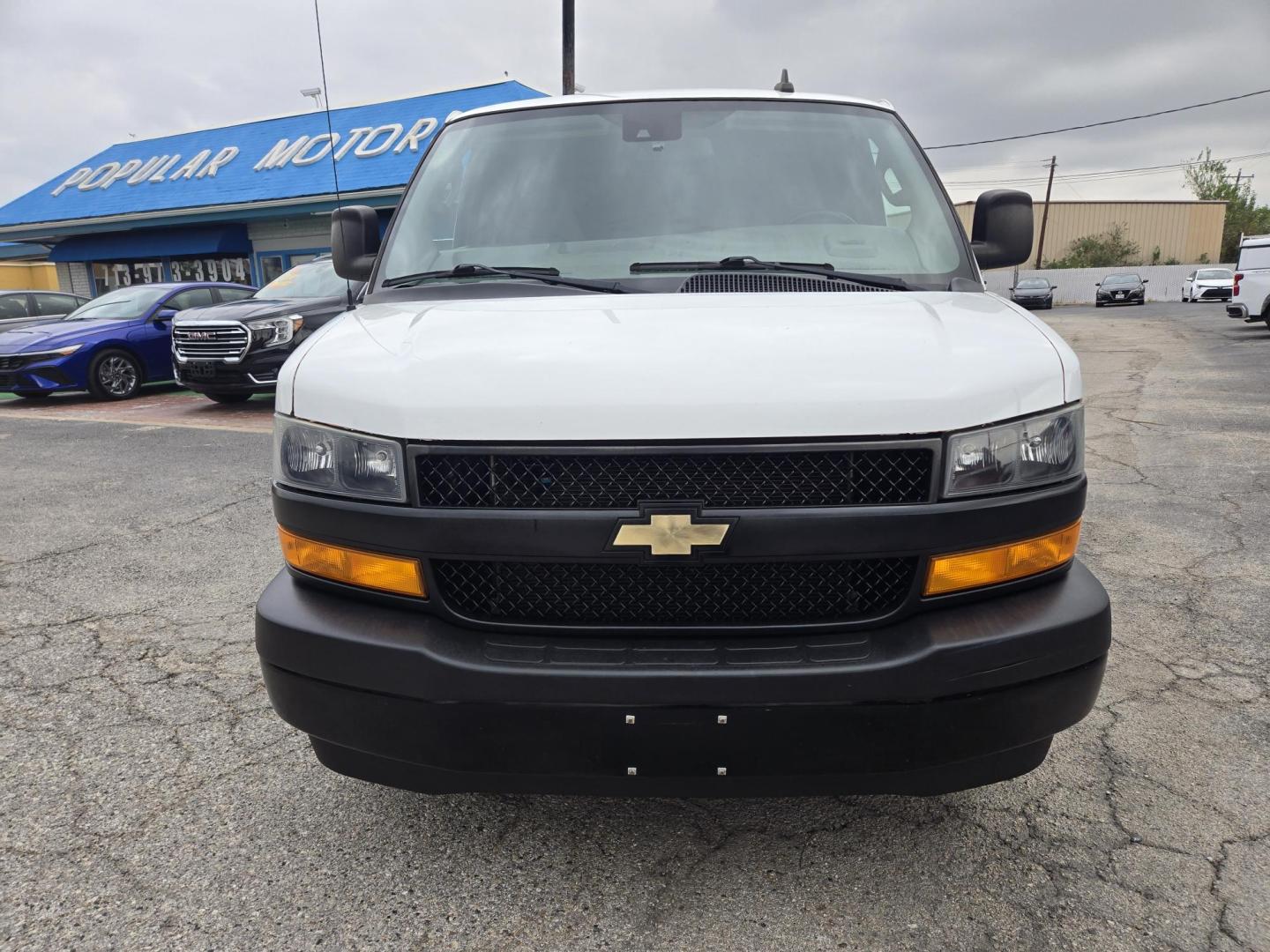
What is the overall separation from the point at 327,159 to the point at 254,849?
2175 cm

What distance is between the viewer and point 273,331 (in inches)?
384

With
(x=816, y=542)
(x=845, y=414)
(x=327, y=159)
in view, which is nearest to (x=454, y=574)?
(x=816, y=542)

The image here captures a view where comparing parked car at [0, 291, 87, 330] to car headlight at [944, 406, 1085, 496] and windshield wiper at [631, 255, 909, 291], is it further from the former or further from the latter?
car headlight at [944, 406, 1085, 496]

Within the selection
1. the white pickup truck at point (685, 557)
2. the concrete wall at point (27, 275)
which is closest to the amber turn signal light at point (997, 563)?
the white pickup truck at point (685, 557)

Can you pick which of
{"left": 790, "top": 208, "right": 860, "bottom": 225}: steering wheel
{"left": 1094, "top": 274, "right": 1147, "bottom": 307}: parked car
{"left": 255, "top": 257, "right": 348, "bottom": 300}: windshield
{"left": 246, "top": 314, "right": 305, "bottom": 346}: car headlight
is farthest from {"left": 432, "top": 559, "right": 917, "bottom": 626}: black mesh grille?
{"left": 1094, "top": 274, "right": 1147, "bottom": 307}: parked car

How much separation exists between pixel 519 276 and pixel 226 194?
74.5 feet

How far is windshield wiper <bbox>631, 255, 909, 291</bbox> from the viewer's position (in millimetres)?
2555

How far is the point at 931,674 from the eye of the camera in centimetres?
178

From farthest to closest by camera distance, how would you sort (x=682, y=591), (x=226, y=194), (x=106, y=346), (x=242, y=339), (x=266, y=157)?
(x=266, y=157)
(x=226, y=194)
(x=106, y=346)
(x=242, y=339)
(x=682, y=591)

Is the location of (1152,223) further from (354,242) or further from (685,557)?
(685,557)

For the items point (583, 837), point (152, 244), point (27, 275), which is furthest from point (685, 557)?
point (27, 275)

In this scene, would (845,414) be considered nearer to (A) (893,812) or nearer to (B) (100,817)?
(A) (893,812)

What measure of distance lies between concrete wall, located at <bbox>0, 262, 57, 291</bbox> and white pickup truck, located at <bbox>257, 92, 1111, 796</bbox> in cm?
4279

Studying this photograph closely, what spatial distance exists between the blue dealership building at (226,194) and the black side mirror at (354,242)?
16.3 metres
